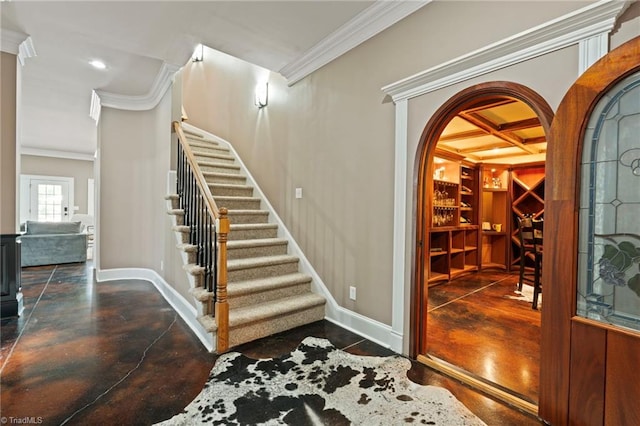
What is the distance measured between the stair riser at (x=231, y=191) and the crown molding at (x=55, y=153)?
7776 millimetres

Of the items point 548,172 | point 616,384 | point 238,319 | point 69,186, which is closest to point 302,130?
point 238,319

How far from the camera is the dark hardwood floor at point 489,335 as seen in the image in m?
2.11

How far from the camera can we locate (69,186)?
30.0 feet

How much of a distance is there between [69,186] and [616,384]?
39.7ft

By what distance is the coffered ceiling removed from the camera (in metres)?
3.43

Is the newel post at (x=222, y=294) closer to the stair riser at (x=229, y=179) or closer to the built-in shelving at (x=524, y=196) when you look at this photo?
the stair riser at (x=229, y=179)

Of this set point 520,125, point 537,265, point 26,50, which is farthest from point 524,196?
point 26,50

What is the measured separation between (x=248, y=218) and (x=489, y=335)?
2.94 meters

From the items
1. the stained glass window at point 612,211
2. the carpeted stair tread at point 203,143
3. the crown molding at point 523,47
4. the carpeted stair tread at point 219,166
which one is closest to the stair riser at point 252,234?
the carpeted stair tread at point 219,166

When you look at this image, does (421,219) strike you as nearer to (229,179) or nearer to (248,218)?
(248,218)

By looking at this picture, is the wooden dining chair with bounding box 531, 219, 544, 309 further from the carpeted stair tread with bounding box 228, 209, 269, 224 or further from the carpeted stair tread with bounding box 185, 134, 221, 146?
the carpeted stair tread with bounding box 185, 134, 221, 146

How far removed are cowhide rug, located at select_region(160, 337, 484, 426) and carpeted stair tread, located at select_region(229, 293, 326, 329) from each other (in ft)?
0.99

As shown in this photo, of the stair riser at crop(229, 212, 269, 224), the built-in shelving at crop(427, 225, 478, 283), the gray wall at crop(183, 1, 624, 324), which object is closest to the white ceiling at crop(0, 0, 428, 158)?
the gray wall at crop(183, 1, 624, 324)

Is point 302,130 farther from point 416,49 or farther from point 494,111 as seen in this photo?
point 494,111
